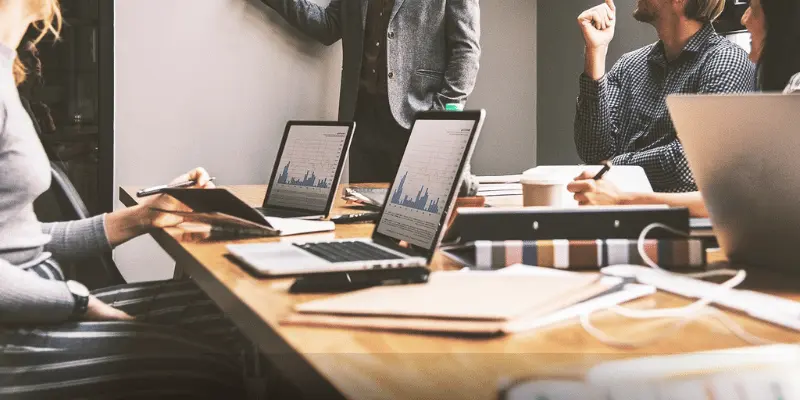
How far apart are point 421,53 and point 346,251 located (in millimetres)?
2120

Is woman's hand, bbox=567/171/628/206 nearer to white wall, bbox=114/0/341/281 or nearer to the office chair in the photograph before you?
the office chair

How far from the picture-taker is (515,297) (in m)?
0.73

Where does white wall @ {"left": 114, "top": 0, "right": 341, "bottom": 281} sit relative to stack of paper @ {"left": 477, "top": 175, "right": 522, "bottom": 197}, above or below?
above

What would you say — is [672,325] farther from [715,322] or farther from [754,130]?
[754,130]

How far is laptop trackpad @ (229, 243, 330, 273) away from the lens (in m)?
0.96

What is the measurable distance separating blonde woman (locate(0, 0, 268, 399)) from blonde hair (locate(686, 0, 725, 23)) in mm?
1735

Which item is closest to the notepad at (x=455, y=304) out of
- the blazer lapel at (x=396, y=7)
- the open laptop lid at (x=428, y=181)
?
the open laptop lid at (x=428, y=181)

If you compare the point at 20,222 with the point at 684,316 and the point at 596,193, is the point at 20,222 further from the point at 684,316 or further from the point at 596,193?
the point at 684,316

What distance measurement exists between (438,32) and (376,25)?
26 cm

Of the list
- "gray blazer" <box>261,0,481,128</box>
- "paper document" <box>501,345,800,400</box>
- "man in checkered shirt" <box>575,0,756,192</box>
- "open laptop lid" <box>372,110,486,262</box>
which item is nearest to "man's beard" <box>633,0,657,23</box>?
"man in checkered shirt" <box>575,0,756,192</box>

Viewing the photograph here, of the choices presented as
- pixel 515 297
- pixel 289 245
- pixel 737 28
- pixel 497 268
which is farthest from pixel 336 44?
pixel 515 297

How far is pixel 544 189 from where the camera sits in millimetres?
1438

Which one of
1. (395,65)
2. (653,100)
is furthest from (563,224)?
(395,65)

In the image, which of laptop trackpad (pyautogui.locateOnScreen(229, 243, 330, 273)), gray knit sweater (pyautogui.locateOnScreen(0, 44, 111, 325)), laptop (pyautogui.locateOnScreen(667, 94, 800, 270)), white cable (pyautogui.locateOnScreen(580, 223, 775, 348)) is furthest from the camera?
gray knit sweater (pyautogui.locateOnScreen(0, 44, 111, 325))
